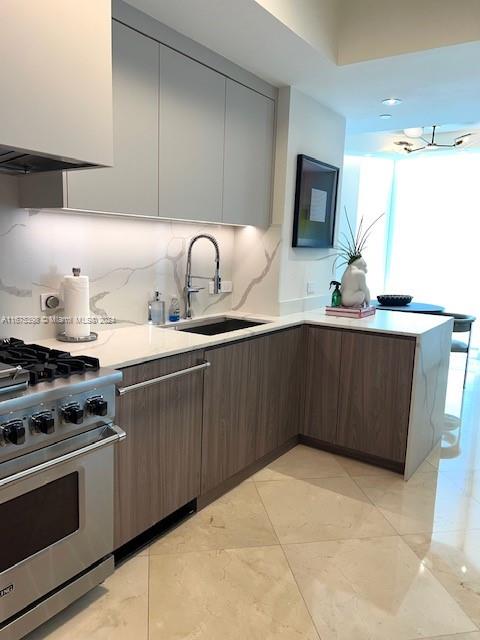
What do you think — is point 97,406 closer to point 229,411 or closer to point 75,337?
point 75,337

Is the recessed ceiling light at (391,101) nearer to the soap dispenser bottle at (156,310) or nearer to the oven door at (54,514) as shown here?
the soap dispenser bottle at (156,310)

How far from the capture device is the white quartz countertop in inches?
79.9

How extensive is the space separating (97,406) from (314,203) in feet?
8.09

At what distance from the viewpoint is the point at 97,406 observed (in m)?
1.70

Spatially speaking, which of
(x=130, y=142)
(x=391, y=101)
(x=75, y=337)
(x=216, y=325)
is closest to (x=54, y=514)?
(x=75, y=337)

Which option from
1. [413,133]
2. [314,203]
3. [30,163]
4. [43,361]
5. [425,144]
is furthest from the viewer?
[425,144]

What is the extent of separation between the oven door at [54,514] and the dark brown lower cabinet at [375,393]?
5.61 ft

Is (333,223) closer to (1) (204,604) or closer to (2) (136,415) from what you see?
(2) (136,415)

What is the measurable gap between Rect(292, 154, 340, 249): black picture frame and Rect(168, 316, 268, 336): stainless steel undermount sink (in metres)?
0.69

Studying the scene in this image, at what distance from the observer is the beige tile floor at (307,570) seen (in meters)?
1.77

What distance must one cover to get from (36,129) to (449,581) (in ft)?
7.76

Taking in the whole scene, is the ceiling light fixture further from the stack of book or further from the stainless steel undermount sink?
the stainless steel undermount sink

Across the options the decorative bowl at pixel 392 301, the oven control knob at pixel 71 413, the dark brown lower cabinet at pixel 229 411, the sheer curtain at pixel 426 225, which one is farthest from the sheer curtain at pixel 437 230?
the oven control knob at pixel 71 413

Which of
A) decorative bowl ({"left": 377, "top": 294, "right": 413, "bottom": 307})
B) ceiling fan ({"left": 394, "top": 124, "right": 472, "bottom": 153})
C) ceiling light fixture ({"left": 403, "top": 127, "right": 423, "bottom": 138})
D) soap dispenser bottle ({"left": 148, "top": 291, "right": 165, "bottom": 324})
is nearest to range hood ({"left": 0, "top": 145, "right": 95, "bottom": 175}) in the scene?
soap dispenser bottle ({"left": 148, "top": 291, "right": 165, "bottom": 324})
